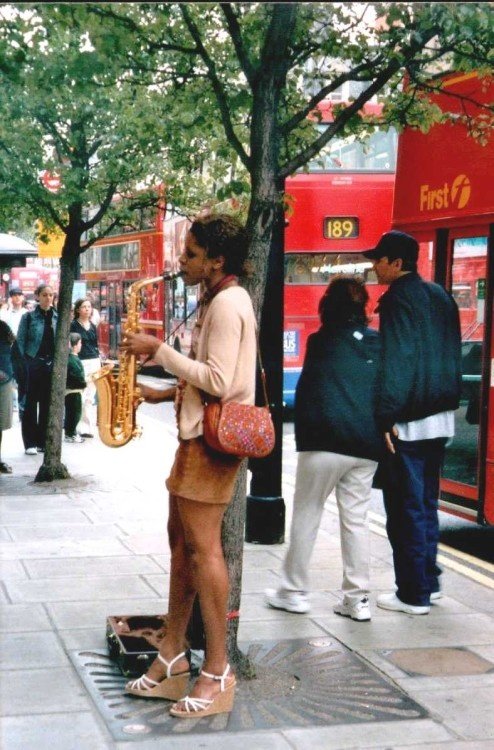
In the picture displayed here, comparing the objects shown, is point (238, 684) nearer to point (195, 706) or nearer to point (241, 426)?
point (195, 706)

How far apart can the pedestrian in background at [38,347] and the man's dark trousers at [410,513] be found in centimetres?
668

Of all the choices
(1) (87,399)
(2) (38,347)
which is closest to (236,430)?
(2) (38,347)

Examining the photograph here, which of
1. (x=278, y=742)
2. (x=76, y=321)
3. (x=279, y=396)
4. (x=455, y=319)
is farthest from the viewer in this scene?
(x=76, y=321)

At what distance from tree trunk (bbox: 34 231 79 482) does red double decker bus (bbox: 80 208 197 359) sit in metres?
9.00

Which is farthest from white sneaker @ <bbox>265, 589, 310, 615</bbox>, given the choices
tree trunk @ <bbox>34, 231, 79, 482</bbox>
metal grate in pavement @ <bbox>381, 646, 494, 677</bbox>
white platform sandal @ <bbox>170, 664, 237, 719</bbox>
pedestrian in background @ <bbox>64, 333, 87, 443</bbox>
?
pedestrian in background @ <bbox>64, 333, 87, 443</bbox>

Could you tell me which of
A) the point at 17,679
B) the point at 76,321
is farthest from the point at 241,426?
the point at 76,321

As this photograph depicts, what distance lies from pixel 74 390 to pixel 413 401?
7.92 metres

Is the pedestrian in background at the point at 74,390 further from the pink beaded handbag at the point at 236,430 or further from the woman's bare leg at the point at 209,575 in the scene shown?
the pink beaded handbag at the point at 236,430

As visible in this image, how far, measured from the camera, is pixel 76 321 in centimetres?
1438

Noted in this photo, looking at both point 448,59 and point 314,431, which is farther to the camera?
point 448,59

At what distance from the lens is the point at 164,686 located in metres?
4.73

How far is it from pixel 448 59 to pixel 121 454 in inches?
272

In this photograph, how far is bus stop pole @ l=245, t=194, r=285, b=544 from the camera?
7863mm

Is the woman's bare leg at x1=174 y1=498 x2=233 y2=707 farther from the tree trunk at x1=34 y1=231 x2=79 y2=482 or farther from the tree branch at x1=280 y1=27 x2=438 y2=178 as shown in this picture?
the tree trunk at x1=34 y1=231 x2=79 y2=482
